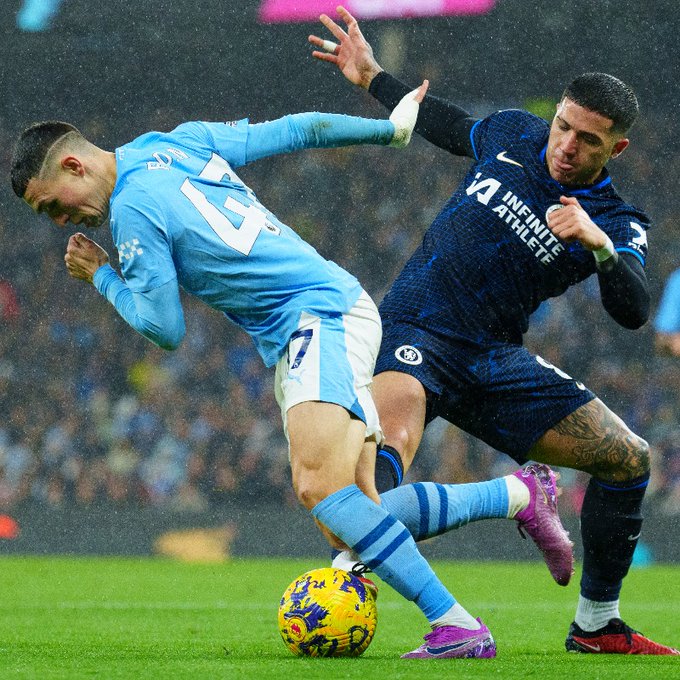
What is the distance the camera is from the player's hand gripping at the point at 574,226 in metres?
3.92

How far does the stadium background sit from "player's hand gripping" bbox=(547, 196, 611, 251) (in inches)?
290

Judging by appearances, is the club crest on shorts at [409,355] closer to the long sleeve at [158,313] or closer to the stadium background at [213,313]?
the long sleeve at [158,313]

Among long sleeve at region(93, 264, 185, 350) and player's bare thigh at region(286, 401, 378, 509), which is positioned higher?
long sleeve at region(93, 264, 185, 350)

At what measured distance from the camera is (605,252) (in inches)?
161

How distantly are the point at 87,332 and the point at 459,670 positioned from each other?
Answer: 10.9 meters

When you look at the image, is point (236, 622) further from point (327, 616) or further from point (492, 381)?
point (327, 616)

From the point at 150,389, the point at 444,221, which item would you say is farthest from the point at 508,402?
the point at 150,389

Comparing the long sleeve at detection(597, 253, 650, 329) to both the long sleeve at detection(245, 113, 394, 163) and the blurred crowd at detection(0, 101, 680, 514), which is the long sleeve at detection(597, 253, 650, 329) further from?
the blurred crowd at detection(0, 101, 680, 514)

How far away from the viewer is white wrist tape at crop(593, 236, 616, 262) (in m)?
4.06

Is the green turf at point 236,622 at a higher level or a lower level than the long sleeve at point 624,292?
lower

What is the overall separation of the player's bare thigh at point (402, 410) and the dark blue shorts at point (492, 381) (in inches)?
1.7

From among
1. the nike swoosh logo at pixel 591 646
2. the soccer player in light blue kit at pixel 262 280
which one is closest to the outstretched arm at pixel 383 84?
the soccer player in light blue kit at pixel 262 280

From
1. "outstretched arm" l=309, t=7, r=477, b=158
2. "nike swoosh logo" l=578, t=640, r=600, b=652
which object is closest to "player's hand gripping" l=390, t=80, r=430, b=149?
"outstretched arm" l=309, t=7, r=477, b=158

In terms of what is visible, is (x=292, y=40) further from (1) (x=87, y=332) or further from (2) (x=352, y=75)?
(2) (x=352, y=75)
